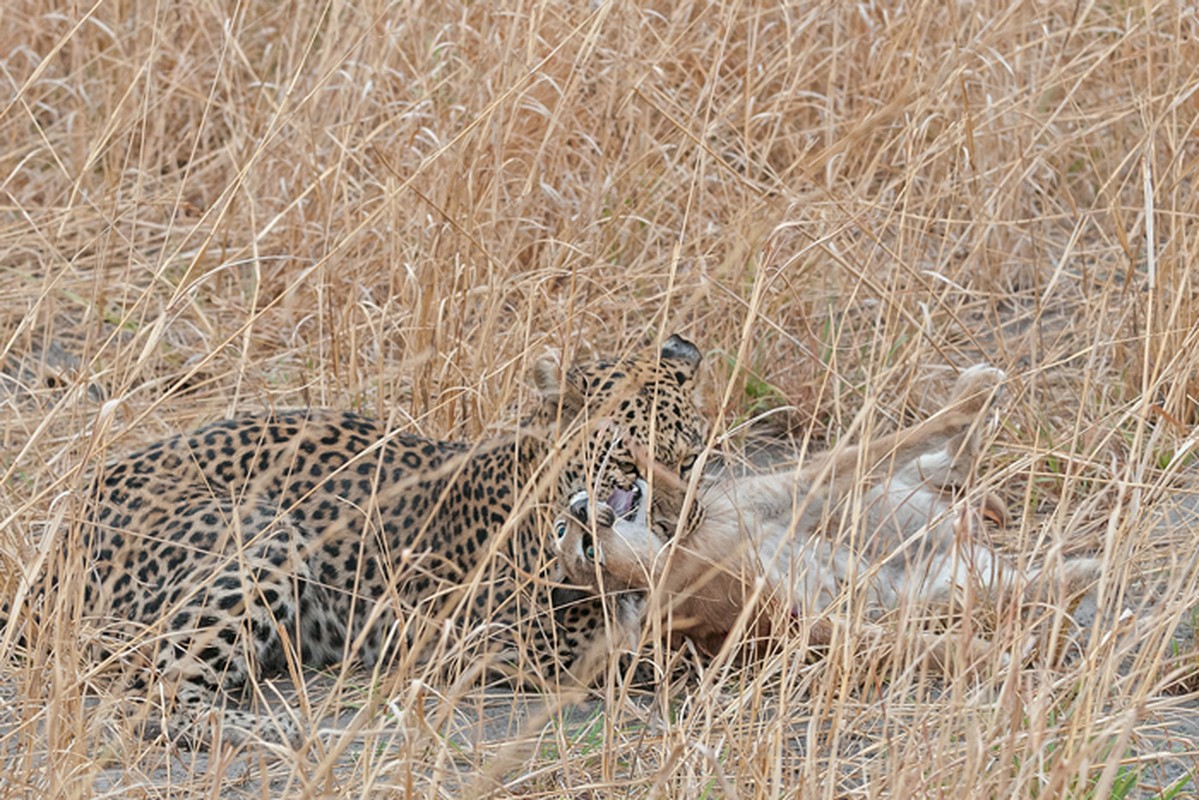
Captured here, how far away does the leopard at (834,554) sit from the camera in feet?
11.4

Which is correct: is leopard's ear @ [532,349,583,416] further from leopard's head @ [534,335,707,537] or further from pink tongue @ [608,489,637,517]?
pink tongue @ [608,489,637,517]

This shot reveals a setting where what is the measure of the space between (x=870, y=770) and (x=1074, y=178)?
352cm

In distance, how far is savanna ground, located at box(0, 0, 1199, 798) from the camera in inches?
156

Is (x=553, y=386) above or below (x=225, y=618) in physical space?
above

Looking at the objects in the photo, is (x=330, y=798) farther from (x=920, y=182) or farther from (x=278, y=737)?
(x=920, y=182)

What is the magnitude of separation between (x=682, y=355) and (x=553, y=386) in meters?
0.34

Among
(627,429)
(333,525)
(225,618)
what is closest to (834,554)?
(627,429)

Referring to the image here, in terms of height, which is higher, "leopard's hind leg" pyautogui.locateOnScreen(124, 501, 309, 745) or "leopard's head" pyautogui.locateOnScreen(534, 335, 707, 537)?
"leopard's head" pyautogui.locateOnScreen(534, 335, 707, 537)

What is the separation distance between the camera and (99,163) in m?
6.80

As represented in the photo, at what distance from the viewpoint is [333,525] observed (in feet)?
13.3

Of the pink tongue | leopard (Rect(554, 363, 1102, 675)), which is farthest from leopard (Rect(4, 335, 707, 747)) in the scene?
leopard (Rect(554, 363, 1102, 675))

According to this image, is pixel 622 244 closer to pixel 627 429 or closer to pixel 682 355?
pixel 682 355

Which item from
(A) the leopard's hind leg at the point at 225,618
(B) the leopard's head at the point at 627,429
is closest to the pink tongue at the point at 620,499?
(B) the leopard's head at the point at 627,429

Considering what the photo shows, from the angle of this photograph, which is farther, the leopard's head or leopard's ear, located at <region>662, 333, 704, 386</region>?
leopard's ear, located at <region>662, 333, 704, 386</region>
